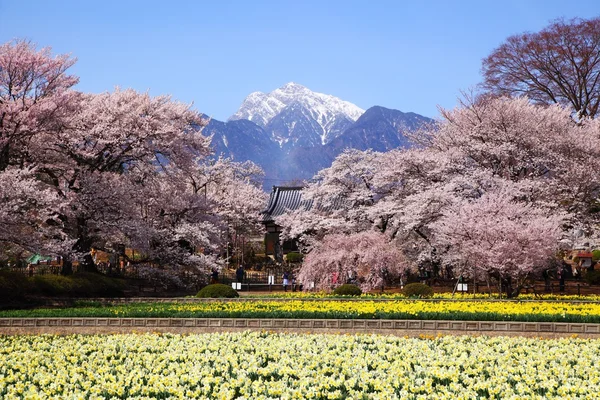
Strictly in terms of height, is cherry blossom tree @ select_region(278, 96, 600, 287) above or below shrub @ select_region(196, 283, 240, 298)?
above

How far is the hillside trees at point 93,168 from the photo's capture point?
3041cm

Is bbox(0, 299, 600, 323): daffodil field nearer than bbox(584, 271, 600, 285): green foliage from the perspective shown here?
Yes

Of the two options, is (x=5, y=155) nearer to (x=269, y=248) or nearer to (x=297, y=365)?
(x=297, y=365)

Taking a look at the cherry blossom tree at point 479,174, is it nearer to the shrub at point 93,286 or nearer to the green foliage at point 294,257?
the green foliage at point 294,257

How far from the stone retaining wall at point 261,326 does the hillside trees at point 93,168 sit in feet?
28.0

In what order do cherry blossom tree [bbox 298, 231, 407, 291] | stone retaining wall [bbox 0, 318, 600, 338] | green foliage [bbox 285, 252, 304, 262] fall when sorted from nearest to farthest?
stone retaining wall [bbox 0, 318, 600, 338]
cherry blossom tree [bbox 298, 231, 407, 291]
green foliage [bbox 285, 252, 304, 262]

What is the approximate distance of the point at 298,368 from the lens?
472 inches

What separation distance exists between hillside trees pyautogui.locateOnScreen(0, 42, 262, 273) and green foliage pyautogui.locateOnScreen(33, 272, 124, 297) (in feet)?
4.09

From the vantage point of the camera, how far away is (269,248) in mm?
62000

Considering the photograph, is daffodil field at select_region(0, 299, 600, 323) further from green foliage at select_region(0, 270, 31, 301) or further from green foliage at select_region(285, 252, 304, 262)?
green foliage at select_region(285, 252, 304, 262)

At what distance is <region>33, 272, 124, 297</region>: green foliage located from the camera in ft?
88.4

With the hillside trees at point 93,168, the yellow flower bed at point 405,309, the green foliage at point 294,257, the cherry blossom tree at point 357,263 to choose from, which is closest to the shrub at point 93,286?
the hillside trees at point 93,168

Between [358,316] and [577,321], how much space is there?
6.09m

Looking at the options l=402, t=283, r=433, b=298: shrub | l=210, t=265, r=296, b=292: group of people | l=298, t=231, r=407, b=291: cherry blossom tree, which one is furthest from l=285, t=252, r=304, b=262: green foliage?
l=402, t=283, r=433, b=298: shrub
